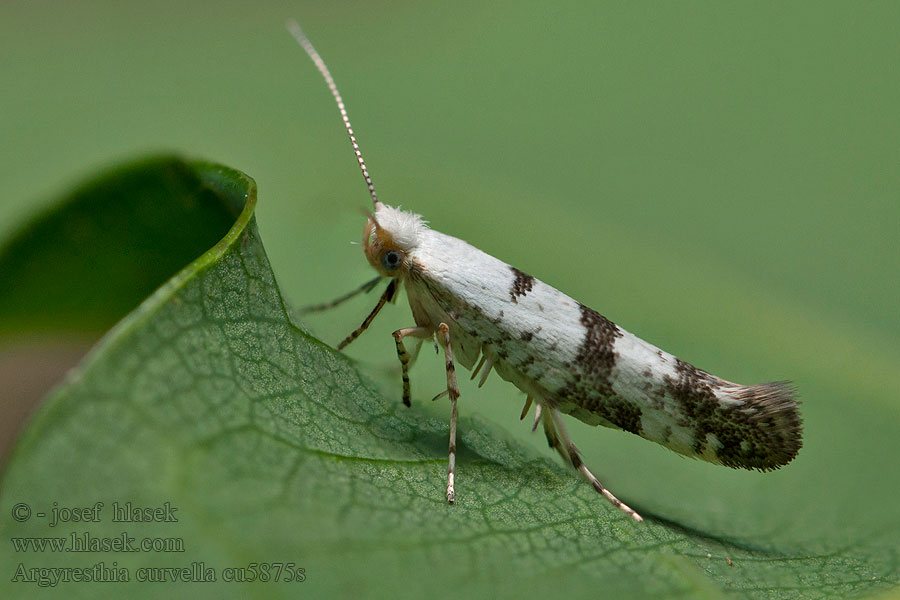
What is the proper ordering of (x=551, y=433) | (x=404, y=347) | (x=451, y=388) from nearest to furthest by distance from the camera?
(x=451, y=388)
(x=404, y=347)
(x=551, y=433)

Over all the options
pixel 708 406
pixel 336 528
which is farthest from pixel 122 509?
pixel 708 406

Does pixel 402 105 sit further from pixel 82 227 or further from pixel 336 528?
pixel 336 528

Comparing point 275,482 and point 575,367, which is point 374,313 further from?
point 275,482

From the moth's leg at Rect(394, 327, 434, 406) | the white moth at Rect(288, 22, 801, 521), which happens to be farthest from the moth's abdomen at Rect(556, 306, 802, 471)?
the moth's leg at Rect(394, 327, 434, 406)

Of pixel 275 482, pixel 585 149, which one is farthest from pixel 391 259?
pixel 585 149

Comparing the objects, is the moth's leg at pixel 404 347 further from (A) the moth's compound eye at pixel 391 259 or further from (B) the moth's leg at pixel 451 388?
(A) the moth's compound eye at pixel 391 259

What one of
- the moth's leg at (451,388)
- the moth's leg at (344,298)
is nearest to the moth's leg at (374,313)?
the moth's leg at (344,298)

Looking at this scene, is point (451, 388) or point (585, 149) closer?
point (451, 388)
